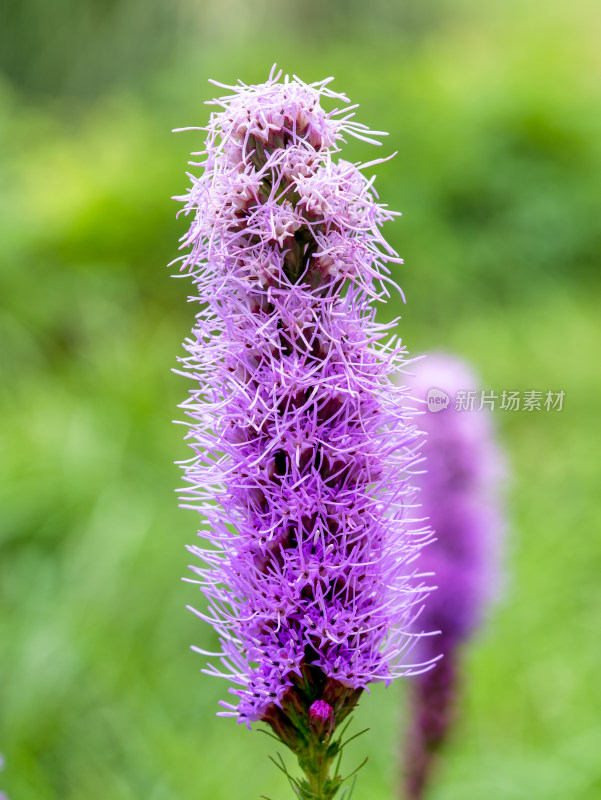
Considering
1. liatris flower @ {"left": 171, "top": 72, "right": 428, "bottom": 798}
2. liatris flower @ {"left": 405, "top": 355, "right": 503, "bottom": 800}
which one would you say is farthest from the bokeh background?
liatris flower @ {"left": 171, "top": 72, "right": 428, "bottom": 798}

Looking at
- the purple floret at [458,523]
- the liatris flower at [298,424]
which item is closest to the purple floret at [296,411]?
the liatris flower at [298,424]

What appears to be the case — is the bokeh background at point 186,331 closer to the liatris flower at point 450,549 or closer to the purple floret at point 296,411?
the liatris flower at point 450,549

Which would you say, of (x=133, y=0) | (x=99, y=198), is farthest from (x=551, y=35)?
(x=99, y=198)

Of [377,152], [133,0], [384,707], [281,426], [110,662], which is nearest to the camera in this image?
[281,426]

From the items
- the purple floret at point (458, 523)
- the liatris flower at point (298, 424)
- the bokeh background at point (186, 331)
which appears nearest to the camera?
the liatris flower at point (298, 424)

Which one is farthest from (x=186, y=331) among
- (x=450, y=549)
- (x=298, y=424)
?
(x=298, y=424)

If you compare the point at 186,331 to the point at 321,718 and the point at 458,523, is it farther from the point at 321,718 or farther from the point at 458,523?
the point at 321,718

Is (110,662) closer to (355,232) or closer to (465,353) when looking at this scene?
(355,232)

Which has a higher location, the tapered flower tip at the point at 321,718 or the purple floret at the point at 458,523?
the purple floret at the point at 458,523
